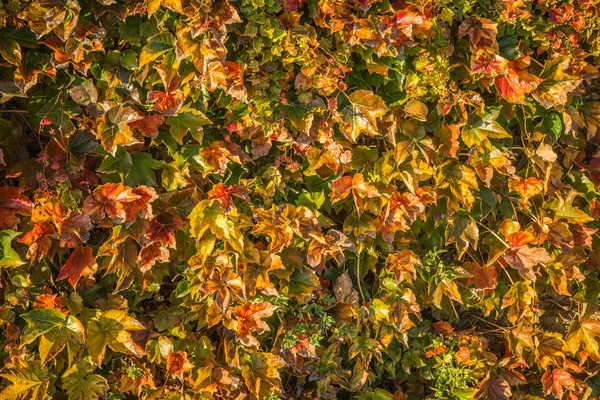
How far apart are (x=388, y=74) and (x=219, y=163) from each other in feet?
2.34

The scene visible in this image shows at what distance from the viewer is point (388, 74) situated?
8.46 feet

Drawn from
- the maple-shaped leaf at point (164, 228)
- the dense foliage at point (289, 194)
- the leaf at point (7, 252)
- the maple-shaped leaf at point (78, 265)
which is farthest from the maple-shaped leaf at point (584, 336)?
the leaf at point (7, 252)

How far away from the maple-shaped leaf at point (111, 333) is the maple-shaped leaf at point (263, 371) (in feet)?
1.35

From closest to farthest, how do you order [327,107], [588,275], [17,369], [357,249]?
1. [17,369]
2. [327,107]
3. [357,249]
4. [588,275]

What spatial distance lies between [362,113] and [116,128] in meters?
0.86

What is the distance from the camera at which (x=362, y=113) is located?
99.0 inches

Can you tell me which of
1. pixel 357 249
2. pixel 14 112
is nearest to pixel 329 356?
pixel 357 249

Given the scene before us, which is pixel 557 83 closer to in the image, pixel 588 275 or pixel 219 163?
pixel 588 275

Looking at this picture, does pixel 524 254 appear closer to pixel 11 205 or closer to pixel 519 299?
pixel 519 299

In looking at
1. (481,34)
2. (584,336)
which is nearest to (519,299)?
(584,336)

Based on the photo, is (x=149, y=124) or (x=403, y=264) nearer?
(x=149, y=124)

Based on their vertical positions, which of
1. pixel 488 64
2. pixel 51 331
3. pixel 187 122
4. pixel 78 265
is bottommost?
pixel 51 331

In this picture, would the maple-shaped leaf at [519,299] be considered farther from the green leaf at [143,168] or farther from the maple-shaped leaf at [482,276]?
the green leaf at [143,168]

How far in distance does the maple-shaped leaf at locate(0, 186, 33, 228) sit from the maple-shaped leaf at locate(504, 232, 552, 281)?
1785mm
